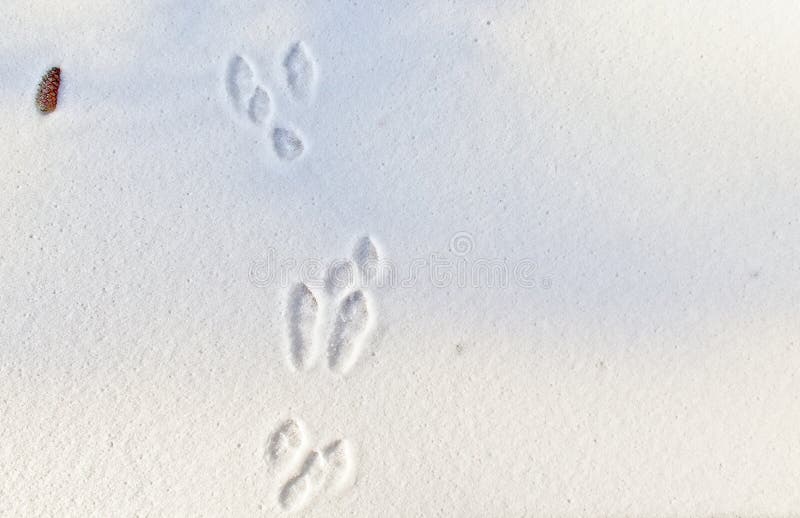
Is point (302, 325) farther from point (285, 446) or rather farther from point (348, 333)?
point (285, 446)

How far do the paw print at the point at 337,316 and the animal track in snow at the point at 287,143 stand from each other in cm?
24

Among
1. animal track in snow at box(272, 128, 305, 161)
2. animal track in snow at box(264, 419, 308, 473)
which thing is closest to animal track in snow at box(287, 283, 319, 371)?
animal track in snow at box(264, 419, 308, 473)

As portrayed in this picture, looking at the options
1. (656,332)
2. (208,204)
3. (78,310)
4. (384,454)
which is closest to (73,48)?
(208,204)

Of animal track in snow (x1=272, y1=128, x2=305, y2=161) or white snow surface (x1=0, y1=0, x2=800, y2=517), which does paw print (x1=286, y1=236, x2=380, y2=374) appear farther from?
animal track in snow (x1=272, y1=128, x2=305, y2=161)

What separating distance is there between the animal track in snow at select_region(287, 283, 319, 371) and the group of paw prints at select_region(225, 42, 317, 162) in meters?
0.30

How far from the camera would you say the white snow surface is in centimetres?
123

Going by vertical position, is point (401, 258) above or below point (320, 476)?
above

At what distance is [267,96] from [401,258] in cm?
47

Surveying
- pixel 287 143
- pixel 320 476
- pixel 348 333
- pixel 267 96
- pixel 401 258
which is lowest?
pixel 320 476

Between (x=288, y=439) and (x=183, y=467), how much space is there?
23 cm

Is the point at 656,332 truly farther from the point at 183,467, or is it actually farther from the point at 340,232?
the point at 183,467

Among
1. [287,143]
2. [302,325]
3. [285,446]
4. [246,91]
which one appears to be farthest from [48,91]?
[285,446]

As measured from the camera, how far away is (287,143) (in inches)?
50.9

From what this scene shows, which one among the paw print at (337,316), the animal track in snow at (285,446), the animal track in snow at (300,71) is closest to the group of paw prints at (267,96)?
the animal track in snow at (300,71)
